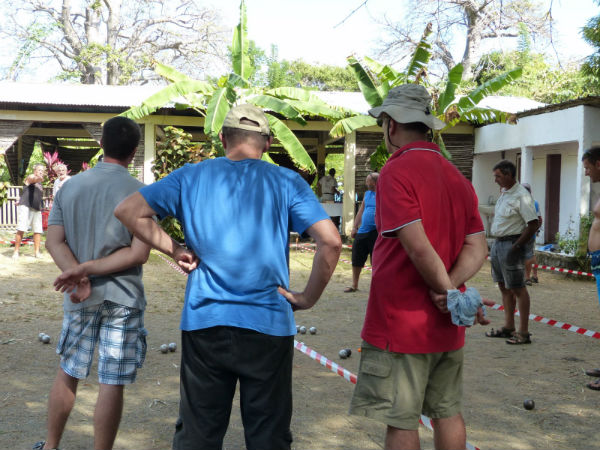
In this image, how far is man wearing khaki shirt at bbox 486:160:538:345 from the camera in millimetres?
6552

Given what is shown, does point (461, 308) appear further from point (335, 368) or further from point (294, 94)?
point (294, 94)

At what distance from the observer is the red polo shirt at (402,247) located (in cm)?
264

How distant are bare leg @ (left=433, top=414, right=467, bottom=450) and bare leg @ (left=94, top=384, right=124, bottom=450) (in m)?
1.63

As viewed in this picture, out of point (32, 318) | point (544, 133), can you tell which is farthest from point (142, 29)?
point (32, 318)

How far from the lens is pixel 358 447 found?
392 cm

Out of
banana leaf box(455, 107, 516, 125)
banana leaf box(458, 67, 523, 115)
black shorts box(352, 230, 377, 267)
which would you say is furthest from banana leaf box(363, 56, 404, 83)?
black shorts box(352, 230, 377, 267)

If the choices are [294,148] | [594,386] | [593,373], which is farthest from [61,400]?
[294,148]

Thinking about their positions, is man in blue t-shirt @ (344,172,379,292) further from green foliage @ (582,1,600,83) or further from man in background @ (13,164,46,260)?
man in background @ (13,164,46,260)

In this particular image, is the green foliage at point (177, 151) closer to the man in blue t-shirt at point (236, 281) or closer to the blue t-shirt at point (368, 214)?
the blue t-shirt at point (368, 214)

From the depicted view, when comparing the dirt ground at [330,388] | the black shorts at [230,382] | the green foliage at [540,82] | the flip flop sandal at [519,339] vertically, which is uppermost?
the green foliage at [540,82]

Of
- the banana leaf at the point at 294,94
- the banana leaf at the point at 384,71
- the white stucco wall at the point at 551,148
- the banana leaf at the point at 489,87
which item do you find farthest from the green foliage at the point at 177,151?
the white stucco wall at the point at 551,148

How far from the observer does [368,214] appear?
9383mm

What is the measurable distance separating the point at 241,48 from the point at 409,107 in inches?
465

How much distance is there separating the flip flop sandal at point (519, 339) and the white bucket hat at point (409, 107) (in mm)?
4571
